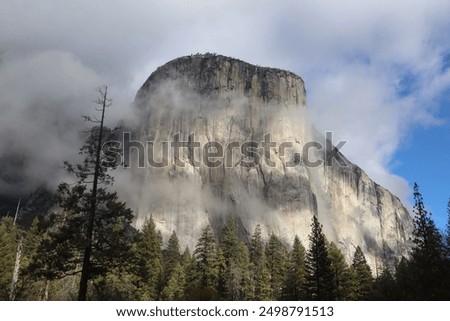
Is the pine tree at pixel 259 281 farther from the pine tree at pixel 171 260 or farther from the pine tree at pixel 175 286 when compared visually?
the pine tree at pixel 171 260

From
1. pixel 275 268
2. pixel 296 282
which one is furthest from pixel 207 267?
pixel 275 268

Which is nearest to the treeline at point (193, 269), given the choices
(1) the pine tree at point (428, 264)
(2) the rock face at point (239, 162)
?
(1) the pine tree at point (428, 264)

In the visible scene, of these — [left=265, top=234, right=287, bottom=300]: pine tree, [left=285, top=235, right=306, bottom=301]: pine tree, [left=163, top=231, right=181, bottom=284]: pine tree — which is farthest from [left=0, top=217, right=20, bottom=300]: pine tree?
[left=285, top=235, right=306, bottom=301]: pine tree

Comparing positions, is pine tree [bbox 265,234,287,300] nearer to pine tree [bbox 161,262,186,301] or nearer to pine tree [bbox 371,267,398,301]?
pine tree [bbox 161,262,186,301]

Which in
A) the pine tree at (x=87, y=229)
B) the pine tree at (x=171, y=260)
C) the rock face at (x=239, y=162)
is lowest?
the pine tree at (x=87, y=229)

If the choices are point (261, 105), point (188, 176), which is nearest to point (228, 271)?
point (188, 176)
